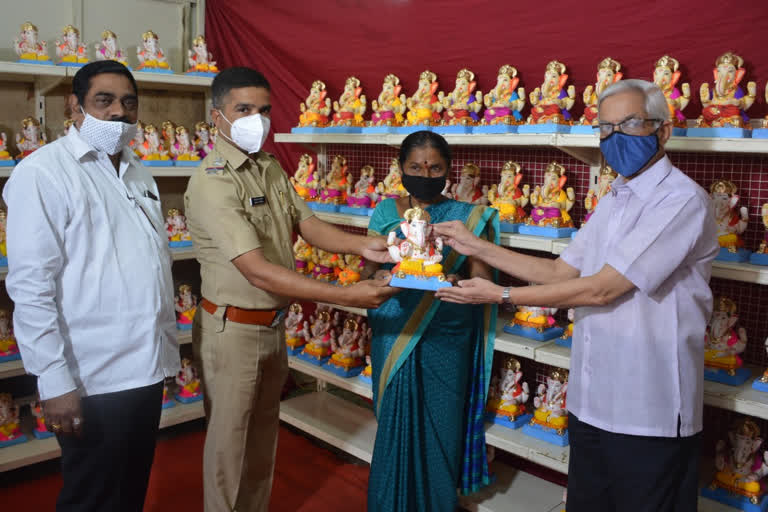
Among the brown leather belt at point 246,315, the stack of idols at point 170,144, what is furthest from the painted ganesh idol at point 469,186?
the stack of idols at point 170,144

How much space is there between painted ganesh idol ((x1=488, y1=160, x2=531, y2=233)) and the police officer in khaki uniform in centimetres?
73

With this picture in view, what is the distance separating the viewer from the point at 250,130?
2.41 metres

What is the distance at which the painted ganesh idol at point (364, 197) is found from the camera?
3732mm

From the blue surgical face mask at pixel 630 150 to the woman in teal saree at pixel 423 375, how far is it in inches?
33.8

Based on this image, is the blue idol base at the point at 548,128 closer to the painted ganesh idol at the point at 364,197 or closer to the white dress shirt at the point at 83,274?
the painted ganesh idol at the point at 364,197

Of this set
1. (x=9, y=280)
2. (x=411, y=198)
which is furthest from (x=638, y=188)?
(x=9, y=280)

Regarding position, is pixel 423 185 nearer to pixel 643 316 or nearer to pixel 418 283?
pixel 418 283

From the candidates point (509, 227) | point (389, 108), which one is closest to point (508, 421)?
point (509, 227)

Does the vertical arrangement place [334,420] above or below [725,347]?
below

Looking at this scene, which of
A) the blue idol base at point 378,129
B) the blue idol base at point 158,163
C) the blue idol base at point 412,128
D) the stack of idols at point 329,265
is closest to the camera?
the blue idol base at point 412,128

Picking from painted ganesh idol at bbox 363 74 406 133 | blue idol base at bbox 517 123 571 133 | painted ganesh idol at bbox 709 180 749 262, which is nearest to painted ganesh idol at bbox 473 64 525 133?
blue idol base at bbox 517 123 571 133

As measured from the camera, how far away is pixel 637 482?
195 cm

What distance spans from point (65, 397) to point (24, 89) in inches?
118

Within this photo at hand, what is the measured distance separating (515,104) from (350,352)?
1.73m
